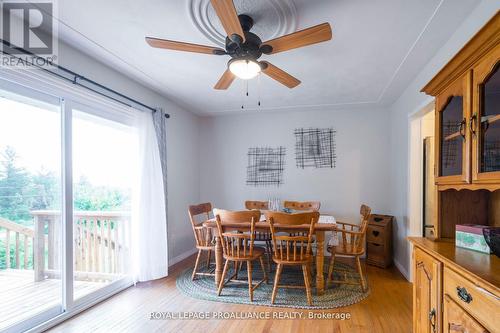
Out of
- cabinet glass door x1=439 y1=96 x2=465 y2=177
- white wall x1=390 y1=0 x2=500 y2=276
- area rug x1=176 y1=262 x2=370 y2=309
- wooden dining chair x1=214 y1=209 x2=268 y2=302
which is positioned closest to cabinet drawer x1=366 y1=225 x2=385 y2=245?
white wall x1=390 y1=0 x2=500 y2=276

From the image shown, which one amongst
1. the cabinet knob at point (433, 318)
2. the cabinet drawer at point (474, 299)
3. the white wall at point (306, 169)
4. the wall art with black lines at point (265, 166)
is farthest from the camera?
the wall art with black lines at point (265, 166)

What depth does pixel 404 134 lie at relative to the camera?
133 inches

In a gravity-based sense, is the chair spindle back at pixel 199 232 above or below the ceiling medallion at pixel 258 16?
below

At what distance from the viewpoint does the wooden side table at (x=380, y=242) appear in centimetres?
362

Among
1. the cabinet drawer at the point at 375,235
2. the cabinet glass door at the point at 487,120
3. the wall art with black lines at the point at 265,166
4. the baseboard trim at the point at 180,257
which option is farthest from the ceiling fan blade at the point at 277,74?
the baseboard trim at the point at 180,257

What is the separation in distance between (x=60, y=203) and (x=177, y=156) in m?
1.92

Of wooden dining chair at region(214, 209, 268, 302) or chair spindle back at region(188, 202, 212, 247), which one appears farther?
chair spindle back at region(188, 202, 212, 247)

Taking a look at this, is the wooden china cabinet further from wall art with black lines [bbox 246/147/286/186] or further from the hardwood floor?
wall art with black lines [bbox 246/147/286/186]

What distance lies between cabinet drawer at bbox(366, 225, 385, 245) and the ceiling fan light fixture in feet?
9.62

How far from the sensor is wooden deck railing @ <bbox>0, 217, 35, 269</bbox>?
6.55ft

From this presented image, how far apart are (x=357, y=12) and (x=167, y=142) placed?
293 cm

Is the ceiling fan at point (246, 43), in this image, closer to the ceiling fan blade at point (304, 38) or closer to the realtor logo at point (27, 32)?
the ceiling fan blade at point (304, 38)

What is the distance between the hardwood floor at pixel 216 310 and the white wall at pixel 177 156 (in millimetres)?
1133

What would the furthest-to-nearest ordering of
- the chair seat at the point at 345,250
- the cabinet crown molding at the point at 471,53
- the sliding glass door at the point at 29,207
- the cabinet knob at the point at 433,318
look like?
1. the chair seat at the point at 345,250
2. the sliding glass door at the point at 29,207
3. the cabinet knob at the point at 433,318
4. the cabinet crown molding at the point at 471,53
